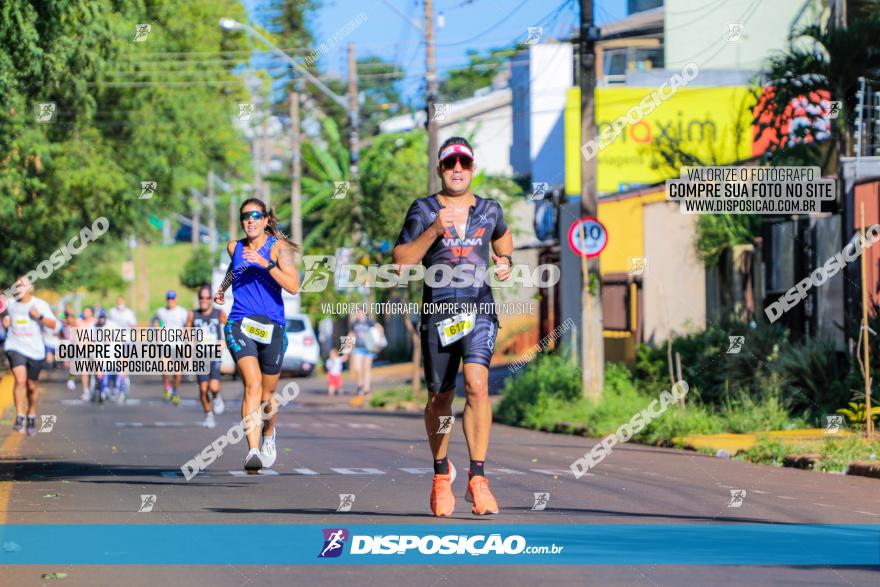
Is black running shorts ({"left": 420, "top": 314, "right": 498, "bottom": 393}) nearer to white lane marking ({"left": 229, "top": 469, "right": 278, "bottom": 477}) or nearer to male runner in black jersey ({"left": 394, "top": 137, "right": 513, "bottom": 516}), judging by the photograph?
male runner in black jersey ({"left": 394, "top": 137, "right": 513, "bottom": 516})

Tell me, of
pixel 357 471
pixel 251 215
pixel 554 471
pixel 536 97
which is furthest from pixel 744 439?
pixel 536 97

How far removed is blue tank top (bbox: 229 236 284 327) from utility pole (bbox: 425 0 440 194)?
15.5m

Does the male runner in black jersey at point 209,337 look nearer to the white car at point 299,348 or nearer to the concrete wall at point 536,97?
the white car at point 299,348

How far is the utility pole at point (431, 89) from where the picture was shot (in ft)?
92.8

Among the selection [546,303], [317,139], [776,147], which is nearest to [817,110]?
[776,147]

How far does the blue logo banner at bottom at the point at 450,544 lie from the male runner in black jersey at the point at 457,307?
43 cm

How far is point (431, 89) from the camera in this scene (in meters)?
29.0

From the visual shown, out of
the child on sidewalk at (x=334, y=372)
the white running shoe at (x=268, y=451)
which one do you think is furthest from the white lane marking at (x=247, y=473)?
the child on sidewalk at (x=334, y=372)

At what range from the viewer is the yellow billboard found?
3138 centimetres

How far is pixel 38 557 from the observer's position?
812 cm

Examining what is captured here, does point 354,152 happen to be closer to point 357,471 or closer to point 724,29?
point 724,29

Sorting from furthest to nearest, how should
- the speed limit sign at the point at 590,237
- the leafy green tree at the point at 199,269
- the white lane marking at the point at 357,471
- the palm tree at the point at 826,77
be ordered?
the leafy green tree at the point at 199,269, the speed limit sign at the point at 590,237, the palm tree at the point at 826,77, the white lane marking at the point at 357,471

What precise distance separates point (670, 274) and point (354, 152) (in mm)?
9693

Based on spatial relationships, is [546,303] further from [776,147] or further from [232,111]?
[232,111]
